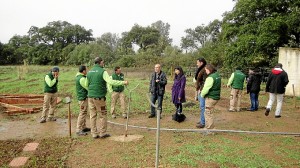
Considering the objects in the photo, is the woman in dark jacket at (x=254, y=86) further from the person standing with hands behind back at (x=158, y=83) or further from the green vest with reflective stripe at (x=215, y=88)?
the green vest with reflective stripe at (x=215, y=88)

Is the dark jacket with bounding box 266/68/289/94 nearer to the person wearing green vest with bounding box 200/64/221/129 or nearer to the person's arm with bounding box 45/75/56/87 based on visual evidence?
the person wearing green vest with bounding box 200/64/221/129

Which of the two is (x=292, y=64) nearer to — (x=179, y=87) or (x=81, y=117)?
(x=179, y=87)

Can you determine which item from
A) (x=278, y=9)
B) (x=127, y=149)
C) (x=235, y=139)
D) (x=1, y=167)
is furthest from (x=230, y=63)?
(x=1, y=167)

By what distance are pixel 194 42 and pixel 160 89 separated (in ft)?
214

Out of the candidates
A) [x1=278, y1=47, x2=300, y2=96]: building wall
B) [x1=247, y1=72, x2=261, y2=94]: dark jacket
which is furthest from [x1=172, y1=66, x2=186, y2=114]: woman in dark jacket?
[x1=278, y1=47, x2=300, y2=96]: building wall

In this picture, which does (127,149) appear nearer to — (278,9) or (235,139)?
(235,139)

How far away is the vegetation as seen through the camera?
21172mm

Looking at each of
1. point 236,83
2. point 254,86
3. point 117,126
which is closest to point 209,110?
point 117,126

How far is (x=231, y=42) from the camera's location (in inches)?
993

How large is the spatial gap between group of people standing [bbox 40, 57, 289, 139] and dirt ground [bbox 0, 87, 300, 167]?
381 millimetres

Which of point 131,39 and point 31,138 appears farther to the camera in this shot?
point 131,39

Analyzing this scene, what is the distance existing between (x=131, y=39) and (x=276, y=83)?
56471 mm

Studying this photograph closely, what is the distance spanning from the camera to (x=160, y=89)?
985cm

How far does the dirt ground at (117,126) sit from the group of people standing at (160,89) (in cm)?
38
